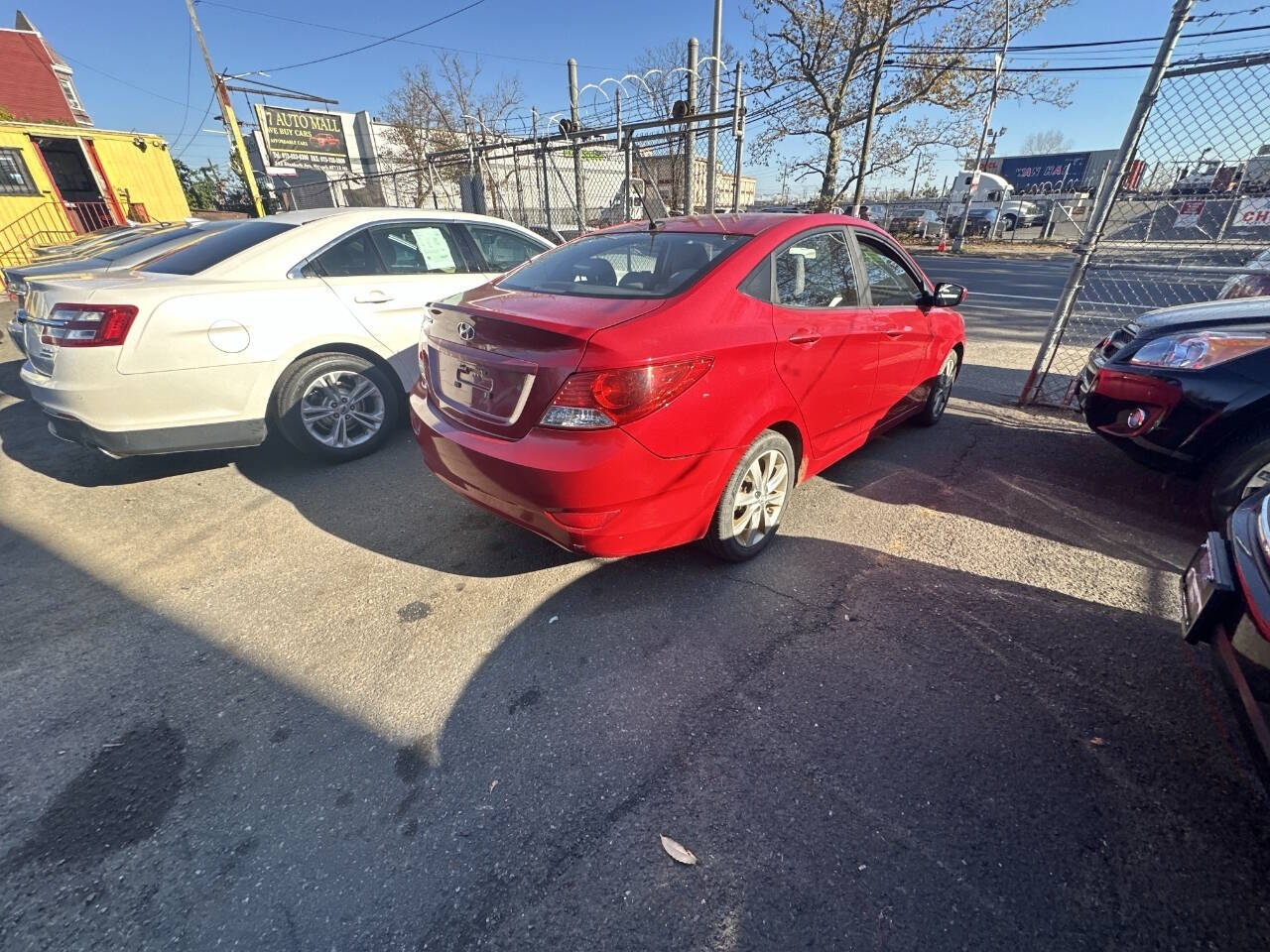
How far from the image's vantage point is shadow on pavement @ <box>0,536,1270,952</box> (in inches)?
55.8

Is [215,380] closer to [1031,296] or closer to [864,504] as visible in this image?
[864,504]

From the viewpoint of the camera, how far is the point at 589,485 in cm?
211

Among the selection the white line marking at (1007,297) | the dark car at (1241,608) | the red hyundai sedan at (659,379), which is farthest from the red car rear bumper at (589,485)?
the white line marking at (1007,297)

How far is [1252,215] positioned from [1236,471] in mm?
4473

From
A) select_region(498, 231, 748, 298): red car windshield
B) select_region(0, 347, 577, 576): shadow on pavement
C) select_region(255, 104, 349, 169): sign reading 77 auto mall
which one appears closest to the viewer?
select_region(498, 231, 748, 298): red car windshield

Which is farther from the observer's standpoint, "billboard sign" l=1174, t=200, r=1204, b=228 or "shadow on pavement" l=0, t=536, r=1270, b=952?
"billboard sign" l=1174, t=200, r=1204, b=228

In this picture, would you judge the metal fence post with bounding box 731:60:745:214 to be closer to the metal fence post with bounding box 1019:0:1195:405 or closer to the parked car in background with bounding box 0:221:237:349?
the metal fence post with bounding box 1019:0:1195:405

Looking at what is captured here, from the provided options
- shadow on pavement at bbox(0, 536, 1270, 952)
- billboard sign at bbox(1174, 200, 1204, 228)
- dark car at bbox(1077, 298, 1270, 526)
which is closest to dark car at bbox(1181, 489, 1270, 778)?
shadow on pavement at bbox(0, 536, 1270, 952)

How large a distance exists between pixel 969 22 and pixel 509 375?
2440 centimetres

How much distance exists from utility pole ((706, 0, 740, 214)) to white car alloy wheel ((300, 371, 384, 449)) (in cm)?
524

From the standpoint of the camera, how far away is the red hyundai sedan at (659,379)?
2.11 metres

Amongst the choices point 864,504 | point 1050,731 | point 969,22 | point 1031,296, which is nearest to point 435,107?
point 969,22

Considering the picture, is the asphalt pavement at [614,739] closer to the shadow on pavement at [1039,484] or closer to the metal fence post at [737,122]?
the shadow on pavement at [1039,484]

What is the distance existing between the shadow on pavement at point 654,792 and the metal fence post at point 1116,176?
10.8 ft
